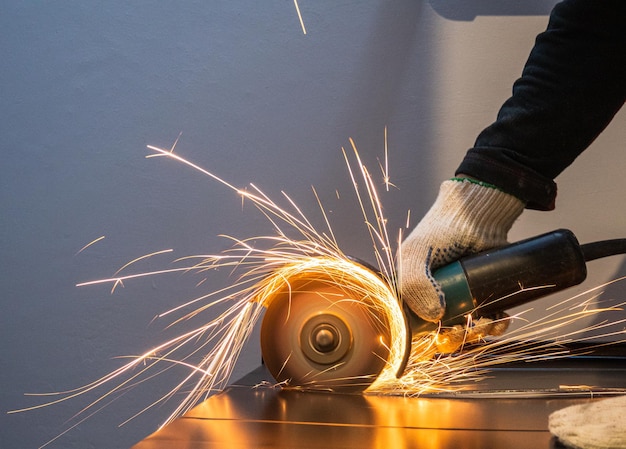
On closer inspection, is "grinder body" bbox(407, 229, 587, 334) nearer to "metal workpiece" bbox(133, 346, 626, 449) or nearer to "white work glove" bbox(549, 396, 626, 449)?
"metal workpiece" bbox(133, 346, 626, 449)

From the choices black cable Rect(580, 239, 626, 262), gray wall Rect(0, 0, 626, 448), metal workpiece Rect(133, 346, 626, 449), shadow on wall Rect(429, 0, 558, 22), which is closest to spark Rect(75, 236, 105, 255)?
gray wall Rect(0, 0, 626, 448)

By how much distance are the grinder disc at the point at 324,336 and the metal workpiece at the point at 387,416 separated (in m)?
0.03

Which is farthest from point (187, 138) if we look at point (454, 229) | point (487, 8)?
point (454, 229)

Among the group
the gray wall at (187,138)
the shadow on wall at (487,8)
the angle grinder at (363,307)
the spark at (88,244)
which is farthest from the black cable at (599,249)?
the spark at (88,244)

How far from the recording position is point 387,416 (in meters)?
0.85

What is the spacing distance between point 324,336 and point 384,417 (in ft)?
0.57

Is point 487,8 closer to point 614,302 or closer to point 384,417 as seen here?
point 614,302

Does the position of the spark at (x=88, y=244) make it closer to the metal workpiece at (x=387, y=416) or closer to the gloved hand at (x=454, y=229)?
the metal workpiece at (x=387, y=416)

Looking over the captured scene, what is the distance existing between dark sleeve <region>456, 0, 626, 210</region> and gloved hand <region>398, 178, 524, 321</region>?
25mm

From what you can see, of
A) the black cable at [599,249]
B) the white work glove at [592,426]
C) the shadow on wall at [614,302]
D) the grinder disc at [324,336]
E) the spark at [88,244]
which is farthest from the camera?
the spark at [88,244]

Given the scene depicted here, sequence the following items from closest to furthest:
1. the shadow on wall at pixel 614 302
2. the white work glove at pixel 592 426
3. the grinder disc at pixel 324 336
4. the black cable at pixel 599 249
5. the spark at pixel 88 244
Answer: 1. the white work glove at pixel 592 426
2. the grinder disc at pixel 324 336
3. the black cable at pixel 599 249
4. the shadow on wall at pixel 614 302
5. the spark at pixel 88 244

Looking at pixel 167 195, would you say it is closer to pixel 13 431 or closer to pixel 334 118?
pixel 334 118

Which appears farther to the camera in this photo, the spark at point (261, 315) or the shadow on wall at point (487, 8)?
the shadow on wall at point (487, 8)

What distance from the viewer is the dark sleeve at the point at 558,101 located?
0.99 meters
